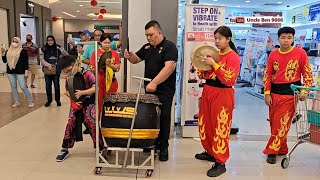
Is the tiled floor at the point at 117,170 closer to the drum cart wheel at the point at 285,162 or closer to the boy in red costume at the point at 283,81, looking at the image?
the drum cart wheel at the point at 285,162

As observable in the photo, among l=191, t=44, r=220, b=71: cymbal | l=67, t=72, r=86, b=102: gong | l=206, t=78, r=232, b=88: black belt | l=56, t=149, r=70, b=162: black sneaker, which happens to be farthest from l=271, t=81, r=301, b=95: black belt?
l=56, t=149, r=70, b=162: black sneaker

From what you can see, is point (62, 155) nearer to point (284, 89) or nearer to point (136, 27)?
point (136, 27)

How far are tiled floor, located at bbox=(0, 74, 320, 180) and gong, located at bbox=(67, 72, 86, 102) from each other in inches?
29.9

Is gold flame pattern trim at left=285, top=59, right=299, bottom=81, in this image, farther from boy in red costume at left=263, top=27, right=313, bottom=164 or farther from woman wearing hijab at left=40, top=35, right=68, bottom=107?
woman wearing hijab at left=40, top=35, right=68, bottom=107

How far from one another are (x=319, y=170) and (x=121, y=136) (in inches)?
84.3

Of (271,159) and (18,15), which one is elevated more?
(18,15)

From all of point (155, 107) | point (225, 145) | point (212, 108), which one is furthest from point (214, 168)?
point (155, 107)

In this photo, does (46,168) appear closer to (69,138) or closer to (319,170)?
(69,138)

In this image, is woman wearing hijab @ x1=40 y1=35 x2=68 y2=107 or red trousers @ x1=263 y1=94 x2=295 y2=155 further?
woman wearing hijab @ x1=40 y1=35 x2=68 y2=107

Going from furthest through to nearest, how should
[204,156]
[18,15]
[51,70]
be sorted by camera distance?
[18,15] → [51,70] → [204,156]

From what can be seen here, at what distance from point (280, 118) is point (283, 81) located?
41 centimetres

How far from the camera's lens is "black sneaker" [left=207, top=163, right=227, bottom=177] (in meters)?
3.15

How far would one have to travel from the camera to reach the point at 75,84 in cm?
310

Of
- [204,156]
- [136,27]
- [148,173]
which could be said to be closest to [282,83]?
[204,156]
